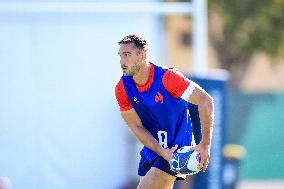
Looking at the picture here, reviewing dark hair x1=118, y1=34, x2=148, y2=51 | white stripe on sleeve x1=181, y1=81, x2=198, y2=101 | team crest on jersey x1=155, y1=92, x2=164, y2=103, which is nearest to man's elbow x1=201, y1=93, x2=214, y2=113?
white stripe on sleeve x1=181, y1=81, x2=198, y2=101

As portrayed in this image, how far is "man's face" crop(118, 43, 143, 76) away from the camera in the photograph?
7.95m

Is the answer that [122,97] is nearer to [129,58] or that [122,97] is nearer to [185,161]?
[129,58]

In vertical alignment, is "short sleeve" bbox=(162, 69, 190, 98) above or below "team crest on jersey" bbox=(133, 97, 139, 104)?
above

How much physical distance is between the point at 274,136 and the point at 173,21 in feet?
69.5

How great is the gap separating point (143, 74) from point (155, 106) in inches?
12.2

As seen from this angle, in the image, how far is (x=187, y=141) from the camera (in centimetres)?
834

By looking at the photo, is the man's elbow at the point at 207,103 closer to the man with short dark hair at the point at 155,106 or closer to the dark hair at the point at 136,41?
the man with short dark hair at the point at 155,106

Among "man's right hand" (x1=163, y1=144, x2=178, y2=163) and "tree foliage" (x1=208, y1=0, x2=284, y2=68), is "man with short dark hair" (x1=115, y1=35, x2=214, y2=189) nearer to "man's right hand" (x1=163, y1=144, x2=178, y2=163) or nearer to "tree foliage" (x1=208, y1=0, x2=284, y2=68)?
"man's right hand" (x1=163, y1=144, x2=178, y2=163)

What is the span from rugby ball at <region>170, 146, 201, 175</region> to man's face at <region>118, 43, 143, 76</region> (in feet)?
2.64

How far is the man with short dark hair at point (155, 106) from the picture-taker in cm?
799

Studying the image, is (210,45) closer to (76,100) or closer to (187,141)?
(76,100)

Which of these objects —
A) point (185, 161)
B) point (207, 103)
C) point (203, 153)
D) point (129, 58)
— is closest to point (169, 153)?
point (185, 161)

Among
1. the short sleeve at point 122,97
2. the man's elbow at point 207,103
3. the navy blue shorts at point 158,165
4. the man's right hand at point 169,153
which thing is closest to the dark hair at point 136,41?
the short sleeve at point 122,97

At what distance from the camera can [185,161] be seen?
7898 millimetres
